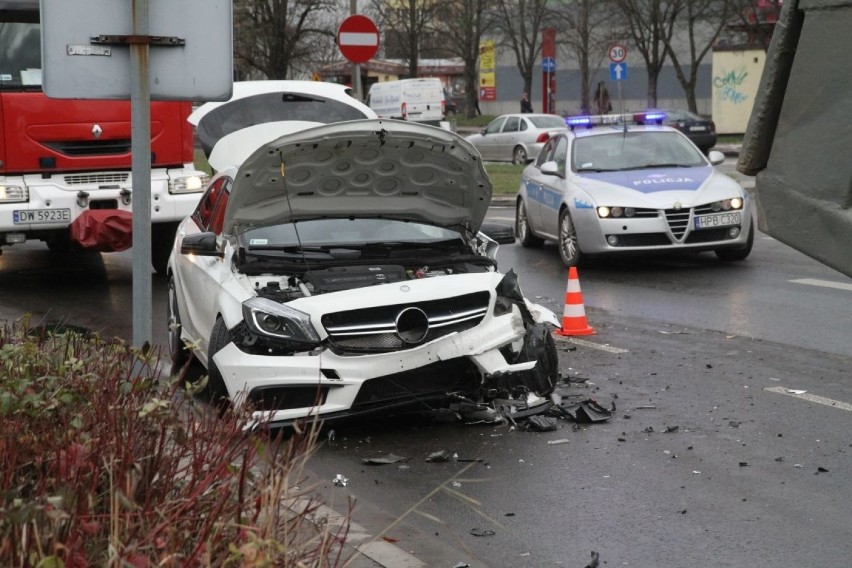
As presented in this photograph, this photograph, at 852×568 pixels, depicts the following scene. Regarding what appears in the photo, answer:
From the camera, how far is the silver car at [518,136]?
3544 centimetres

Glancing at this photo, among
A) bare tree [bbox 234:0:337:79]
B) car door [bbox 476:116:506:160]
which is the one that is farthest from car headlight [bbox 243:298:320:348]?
bare tree [bbox 234:0:337:79]

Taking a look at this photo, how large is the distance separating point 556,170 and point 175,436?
11.5 metres

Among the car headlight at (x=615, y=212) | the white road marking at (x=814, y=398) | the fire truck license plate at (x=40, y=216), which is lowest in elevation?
the white road marking at (x=814, y=398)

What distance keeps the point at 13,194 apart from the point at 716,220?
732 centimetres

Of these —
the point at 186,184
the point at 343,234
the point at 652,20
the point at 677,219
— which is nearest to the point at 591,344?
the point at 343,234

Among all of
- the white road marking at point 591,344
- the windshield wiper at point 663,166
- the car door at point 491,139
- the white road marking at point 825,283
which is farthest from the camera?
the car door at point 491,139

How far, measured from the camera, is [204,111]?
13406 millimetres

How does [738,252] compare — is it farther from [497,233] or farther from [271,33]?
[271,33]

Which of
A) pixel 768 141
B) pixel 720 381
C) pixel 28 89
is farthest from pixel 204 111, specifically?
pixel 768 141

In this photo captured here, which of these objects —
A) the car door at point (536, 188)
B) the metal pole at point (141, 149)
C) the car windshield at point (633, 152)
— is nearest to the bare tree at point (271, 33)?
the car door at point (536, 188)

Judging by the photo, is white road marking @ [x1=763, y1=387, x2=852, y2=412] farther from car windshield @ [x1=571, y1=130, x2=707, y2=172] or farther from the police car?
car windshield @ [x1=571, y1=130, x2=707, y2=172]

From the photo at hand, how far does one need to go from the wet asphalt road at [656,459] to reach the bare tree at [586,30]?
4200 cm

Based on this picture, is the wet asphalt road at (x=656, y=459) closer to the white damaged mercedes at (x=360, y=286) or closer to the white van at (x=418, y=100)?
the white damaged mercedes at (x=360, y=286)

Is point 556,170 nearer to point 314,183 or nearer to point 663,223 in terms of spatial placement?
point 663,223
